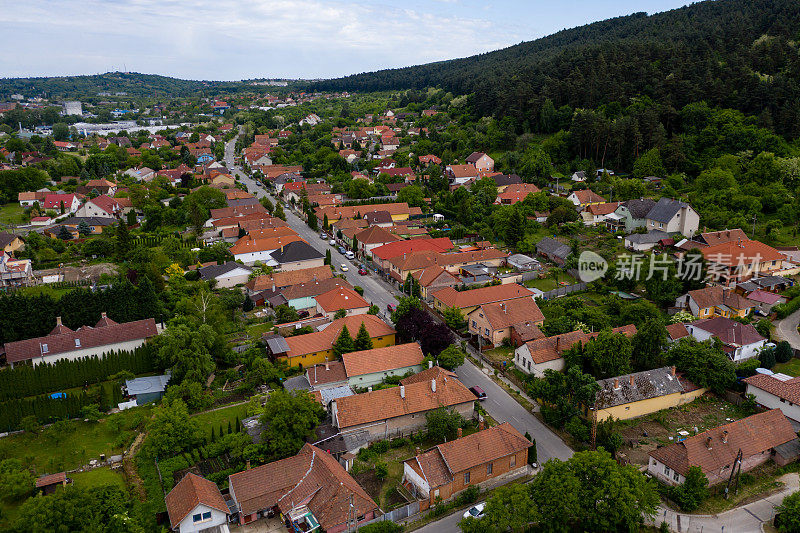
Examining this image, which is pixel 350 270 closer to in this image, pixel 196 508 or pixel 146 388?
pixel 146 388

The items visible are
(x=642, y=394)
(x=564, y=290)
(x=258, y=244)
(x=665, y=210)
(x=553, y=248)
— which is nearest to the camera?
(x=642, y=394)

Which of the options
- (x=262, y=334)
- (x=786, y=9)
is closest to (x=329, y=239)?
(x=262, y=334)

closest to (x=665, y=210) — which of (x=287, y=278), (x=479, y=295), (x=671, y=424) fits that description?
(x=479, y=295)

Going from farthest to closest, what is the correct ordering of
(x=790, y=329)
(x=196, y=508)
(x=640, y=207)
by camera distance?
(x=640, y=207)
(x=790, y=329)
(x=196, y=508)

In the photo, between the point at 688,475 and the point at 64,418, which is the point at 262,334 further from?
the point at 688,475

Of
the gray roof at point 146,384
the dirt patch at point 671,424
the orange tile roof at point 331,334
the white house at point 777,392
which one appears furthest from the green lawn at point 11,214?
the white house at point 777,392

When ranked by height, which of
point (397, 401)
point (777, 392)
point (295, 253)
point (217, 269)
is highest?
point (295, 253)
